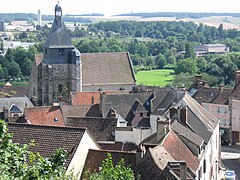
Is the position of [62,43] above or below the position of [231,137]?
above

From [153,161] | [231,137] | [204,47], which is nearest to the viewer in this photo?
[153,161]

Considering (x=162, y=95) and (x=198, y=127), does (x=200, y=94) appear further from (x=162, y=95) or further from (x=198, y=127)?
(x=198, y=127)

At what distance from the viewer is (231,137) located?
66.1 metres

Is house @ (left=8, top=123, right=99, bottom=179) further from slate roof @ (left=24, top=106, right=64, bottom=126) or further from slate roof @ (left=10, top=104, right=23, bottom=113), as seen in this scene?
slate roof @ (left=10, top=104, right=23, bottom=113)

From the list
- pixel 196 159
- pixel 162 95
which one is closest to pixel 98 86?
pixel 162 95

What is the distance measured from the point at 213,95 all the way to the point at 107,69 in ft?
48.3

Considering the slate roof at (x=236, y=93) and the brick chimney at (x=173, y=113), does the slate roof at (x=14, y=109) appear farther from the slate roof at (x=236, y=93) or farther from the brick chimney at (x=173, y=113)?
the brick chimney at (x=173, y=113)

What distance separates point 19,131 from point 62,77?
44.9m

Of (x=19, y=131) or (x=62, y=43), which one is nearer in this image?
(x=19, y=131)

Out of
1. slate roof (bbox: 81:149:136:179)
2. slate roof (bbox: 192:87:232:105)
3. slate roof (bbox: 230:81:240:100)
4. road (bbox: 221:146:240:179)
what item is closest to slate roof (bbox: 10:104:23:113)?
road (bbox: 221:146:240:179)

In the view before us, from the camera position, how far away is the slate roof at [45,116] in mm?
47406

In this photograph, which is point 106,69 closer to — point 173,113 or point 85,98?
point 85,98

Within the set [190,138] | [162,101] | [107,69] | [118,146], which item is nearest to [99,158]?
[190,138]

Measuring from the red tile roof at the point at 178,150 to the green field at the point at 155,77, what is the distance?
282 ft
